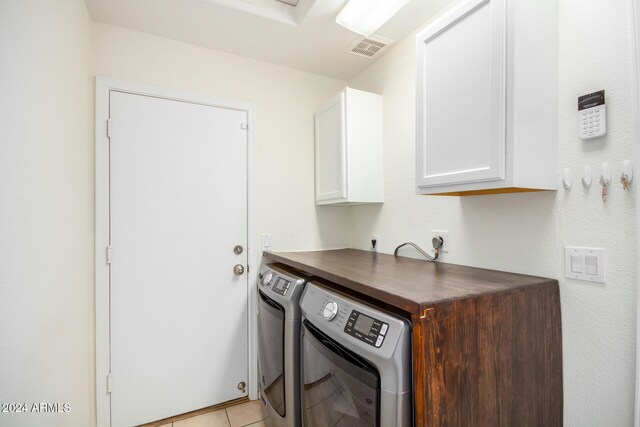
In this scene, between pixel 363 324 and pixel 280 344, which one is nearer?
pixel 363 324

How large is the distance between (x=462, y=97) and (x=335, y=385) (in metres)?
1.22

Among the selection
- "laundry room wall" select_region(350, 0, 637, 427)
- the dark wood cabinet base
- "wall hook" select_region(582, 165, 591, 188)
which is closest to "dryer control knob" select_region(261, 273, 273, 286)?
the dark wood cabinet base

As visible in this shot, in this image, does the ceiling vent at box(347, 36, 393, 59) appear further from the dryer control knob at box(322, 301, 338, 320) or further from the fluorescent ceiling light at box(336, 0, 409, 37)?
the dryer control knob at box(322, 301, 338, 320)

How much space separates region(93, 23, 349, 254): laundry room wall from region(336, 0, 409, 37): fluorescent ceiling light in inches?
30.4

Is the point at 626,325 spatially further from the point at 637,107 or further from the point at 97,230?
the point at 97,230

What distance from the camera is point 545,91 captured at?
1117 mm

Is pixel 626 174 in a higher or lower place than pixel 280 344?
higher

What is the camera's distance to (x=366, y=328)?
0.92 m

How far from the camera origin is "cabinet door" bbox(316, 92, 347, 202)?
2020 millimetres

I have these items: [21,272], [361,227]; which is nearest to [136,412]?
[21,272]

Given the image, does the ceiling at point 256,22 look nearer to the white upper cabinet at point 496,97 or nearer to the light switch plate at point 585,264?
the white upper cabinet at point 496,97

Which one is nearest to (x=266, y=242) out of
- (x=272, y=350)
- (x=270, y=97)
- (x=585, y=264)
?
(x=272, y=350)

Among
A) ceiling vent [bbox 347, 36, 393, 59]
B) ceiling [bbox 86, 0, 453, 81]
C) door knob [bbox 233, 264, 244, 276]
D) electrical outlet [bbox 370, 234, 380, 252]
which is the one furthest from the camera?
electrical outlet [bbox 370, 234, 380, 252]

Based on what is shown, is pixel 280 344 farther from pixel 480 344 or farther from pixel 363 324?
pixel 480 344
